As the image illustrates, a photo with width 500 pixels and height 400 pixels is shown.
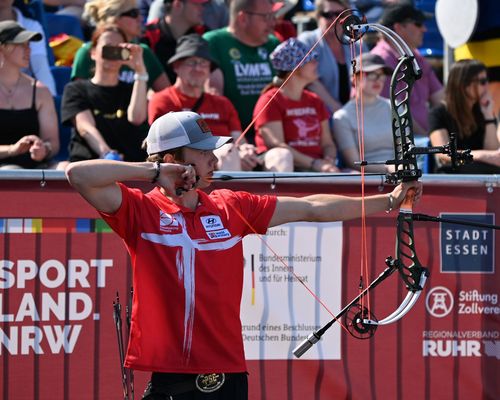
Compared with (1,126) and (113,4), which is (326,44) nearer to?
(113,4)

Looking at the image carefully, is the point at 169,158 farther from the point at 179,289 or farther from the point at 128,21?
the point at 128,21

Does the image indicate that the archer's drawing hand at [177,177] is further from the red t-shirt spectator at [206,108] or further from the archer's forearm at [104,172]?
the red t-shirt spectator at [206,108]

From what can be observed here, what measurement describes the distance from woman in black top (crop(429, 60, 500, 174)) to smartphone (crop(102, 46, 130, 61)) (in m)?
2.54

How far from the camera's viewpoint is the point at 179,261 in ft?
16.7

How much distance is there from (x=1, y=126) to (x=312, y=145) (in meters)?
2.44

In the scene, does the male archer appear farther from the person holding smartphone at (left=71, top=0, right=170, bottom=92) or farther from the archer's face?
the person holding smartphone at (left=71, top=0, right=170, bottom=92)

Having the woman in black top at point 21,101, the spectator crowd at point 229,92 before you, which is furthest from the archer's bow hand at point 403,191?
the woman in black top at point 21,101

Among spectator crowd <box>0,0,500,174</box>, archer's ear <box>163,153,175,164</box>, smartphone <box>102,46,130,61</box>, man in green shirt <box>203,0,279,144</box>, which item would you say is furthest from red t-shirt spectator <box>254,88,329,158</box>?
archer's ear <box>163,153,175,164</box>

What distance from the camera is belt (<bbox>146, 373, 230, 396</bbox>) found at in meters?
5.03

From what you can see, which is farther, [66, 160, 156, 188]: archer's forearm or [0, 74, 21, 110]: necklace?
[0, 74, 21, 110]: necklace

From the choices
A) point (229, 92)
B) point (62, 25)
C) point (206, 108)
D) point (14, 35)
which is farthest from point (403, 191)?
point (62, 25)

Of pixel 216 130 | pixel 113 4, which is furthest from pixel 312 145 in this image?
pixel 113 4

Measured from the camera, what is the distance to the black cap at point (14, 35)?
8.34m

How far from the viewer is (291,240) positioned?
22.6ft
